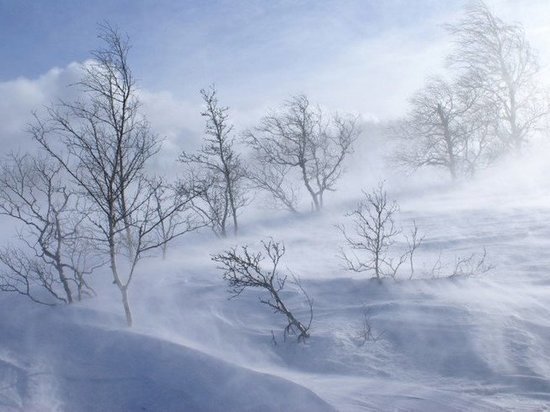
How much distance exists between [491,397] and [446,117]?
21.6 meters

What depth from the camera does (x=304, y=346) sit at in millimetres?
7684

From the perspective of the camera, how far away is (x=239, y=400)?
19.2ft

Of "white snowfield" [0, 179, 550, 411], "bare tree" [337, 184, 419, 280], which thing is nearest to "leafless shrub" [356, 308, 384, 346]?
"white snowfield" [0, 179, 550, 411]

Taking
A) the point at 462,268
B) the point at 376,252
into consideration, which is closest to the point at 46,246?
the point at 376,252

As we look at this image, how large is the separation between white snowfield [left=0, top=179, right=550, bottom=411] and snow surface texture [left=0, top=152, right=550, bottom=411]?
0.02m

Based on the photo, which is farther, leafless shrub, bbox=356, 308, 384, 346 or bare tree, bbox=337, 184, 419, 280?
bare tree, bbox=337, 184, 419, 280

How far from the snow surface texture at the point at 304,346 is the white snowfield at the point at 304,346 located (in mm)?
24

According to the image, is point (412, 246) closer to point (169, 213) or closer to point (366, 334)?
point (366, 334)

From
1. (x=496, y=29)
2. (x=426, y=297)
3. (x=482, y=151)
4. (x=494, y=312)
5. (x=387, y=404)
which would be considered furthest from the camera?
(x=482, y=151)

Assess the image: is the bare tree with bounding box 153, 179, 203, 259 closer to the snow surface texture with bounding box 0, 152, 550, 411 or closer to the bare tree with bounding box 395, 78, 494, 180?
the snow surface texture with bounding box 0, 152, 550, 411

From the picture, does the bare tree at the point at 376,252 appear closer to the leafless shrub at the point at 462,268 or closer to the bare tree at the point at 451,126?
the leafless shrub at the point at 462,268

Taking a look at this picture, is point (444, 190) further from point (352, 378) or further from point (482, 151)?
point (352, 378)

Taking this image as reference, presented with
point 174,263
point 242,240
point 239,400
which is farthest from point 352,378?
point 242,240

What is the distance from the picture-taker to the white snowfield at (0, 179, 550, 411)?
599cm
